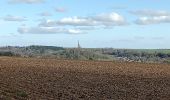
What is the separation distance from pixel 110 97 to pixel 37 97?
4219mm

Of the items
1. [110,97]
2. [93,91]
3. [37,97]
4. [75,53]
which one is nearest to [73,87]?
[93,91]

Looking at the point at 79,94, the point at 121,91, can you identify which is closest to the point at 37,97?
the point at 79,94

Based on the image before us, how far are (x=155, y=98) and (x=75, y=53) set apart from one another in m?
92.7

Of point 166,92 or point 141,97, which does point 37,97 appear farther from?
point 166,92

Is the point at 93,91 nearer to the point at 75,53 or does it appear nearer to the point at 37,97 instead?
the point at 37,97

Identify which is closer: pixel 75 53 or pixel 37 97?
pixel 37 97

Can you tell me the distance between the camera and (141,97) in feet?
81.9

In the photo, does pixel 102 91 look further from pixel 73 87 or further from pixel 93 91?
pixel 73 87

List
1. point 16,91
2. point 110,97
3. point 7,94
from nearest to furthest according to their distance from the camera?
point 7,94
point 16,91
point 110,97

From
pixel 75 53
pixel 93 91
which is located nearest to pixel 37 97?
pixel 93 91

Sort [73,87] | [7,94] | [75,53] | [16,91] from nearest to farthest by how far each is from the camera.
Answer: [7,94]
[16,91]
[73,87]
[75,53]

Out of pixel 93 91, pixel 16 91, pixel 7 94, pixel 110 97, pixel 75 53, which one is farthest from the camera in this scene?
pixel 75 53

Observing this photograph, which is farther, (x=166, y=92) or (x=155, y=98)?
(x=166, y=92)

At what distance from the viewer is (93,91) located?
2698cm
